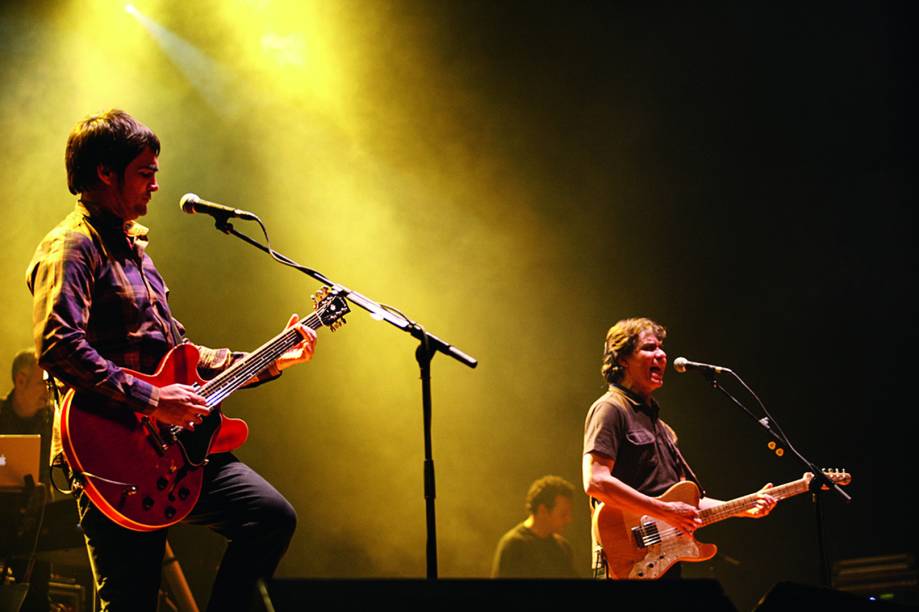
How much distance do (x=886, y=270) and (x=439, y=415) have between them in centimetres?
394

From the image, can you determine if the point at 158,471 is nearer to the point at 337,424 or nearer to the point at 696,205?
the point at 337,424

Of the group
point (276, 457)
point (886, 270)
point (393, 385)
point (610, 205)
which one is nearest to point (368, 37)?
point (610, 205)

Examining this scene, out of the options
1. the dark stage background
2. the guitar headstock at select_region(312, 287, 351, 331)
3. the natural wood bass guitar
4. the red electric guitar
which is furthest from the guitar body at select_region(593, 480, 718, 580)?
the dark stage background

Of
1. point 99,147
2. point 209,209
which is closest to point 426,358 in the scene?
point 209,209

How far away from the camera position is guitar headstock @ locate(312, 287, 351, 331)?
3.40 m

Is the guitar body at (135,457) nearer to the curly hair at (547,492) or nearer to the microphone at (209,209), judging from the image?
the microphone at (209,209)

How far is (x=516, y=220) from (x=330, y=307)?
14.4 feet

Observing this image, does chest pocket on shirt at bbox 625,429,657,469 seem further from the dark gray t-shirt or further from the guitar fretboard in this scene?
the guitar fretboard

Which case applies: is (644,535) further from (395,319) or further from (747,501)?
(395,319)

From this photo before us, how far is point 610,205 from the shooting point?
7598 mm

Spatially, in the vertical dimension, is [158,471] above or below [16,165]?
below

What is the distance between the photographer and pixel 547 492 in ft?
21.9

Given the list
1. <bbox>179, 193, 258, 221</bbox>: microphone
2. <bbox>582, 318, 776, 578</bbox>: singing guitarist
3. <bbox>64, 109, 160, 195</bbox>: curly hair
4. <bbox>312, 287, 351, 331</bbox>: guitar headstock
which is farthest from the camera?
<bbox>582, 318, 776, 578</bbox>: singing guitarist

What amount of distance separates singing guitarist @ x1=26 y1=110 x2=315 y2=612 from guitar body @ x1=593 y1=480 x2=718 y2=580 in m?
1.74
